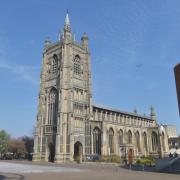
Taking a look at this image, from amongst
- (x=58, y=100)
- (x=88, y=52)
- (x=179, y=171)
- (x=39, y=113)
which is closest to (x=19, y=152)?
(x=39, y=113)

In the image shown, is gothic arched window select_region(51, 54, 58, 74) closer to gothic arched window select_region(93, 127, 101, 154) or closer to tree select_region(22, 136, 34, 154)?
gothic arched window select_region(93, 127, 101, 154)

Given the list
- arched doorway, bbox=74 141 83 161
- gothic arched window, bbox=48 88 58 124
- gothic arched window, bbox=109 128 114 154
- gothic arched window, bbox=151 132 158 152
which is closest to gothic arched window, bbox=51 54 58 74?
gothic arched window, bbox=48 88 58 124

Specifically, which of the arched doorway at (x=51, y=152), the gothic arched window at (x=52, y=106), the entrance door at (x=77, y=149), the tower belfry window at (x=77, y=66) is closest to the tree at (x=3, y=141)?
the arched doorway at (x=51, y=152)

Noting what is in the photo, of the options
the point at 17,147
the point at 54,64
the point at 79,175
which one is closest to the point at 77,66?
the point at 54,64

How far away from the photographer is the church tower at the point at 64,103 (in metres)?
62.7

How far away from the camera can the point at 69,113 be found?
64.1 metres

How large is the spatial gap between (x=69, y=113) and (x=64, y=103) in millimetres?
3023

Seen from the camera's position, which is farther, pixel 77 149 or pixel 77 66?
pixel 77 66

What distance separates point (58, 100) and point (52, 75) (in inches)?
388

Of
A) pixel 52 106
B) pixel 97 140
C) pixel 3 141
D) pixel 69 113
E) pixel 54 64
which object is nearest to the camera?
pixel 69 113

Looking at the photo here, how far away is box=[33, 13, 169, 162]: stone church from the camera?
63.4 metres

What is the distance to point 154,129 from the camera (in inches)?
3629

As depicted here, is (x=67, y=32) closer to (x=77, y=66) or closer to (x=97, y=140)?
(x=77, y=66)

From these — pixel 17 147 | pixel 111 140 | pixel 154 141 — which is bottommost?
pixel 17 147
